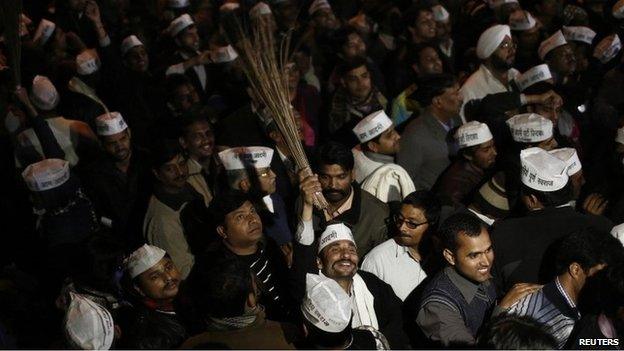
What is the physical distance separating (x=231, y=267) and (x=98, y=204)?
2514 millimetres

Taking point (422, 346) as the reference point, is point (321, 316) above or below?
above

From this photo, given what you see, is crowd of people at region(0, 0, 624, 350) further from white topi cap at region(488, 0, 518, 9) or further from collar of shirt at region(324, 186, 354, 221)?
white topi cap at region(488, 0, 518, 9)

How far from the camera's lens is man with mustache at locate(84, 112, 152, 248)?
5.84 m

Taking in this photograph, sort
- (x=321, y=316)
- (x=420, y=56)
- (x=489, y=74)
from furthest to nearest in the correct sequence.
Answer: (x=420, y=56) → (x=489, y=74) → (x=321, y=316)

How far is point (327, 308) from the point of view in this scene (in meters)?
3.28

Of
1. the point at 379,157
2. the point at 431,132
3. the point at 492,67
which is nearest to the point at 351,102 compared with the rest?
the point at 431,132

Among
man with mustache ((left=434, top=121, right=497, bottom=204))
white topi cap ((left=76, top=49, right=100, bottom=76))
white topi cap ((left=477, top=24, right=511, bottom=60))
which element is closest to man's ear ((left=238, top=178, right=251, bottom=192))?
man with mustache ((left=434, top=121, right=497, bottom=204))

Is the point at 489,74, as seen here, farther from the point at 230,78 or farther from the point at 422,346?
the point at 422,346

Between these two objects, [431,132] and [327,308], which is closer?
[327,308]

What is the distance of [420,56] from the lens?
782cm

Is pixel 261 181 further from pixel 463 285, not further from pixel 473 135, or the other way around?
pixel 463 285

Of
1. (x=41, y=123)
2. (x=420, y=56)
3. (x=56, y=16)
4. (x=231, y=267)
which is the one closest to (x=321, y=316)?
(x=231, y=267)

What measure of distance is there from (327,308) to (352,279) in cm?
89

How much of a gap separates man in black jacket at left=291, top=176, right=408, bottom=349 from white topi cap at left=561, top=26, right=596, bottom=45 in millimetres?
5031
